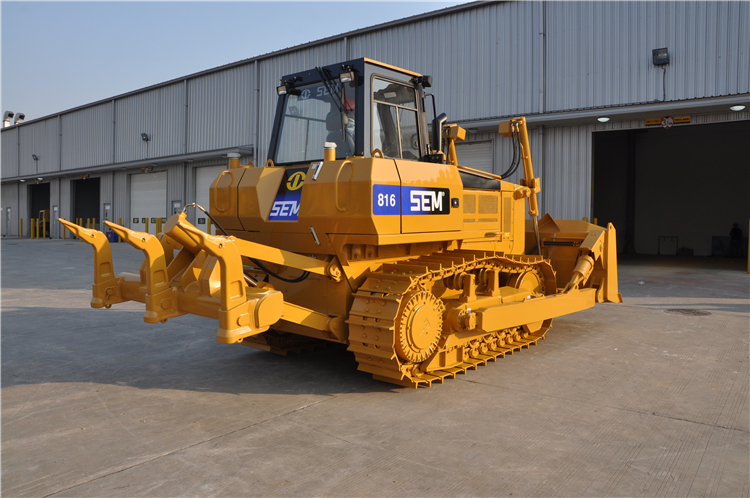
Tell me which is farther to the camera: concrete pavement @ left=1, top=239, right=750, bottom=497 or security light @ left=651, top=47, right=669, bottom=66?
security light @ left=651, top=47, right=669, bottom=66

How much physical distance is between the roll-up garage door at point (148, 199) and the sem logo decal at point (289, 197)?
2487cm

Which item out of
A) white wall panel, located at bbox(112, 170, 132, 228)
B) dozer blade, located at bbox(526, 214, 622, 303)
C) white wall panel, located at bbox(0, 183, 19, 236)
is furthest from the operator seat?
white wall panel, located at bbox(0, 183, 19, 236)

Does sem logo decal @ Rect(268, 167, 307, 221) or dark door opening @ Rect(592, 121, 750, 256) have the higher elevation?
dark door opening @ Rect(592, 121, 750, 256)

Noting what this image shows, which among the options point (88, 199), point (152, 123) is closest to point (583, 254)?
point (152, 123)

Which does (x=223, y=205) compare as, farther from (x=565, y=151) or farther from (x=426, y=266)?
(x=565, y=151)

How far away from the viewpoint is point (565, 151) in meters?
15.9

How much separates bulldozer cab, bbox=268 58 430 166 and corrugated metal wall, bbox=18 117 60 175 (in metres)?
35.7

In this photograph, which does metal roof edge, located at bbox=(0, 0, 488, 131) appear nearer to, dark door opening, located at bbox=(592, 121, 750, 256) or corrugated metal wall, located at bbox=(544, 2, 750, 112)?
corrugated metal wall, located at bbox=(544, 2, 750, 112)

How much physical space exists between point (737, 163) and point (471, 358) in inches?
960

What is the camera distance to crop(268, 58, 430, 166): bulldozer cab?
5570mm

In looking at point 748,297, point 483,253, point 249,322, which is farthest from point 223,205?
point 748,297

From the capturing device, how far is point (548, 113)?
15.5 metres

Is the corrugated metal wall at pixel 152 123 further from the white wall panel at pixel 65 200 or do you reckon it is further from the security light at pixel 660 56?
the security light at pixel 660 56

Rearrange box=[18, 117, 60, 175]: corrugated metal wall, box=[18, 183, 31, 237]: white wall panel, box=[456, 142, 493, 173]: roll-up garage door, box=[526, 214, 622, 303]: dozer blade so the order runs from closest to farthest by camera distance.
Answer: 1. box=[526, 214, 622, 303]: dozer blade
2. box=[456, 142, 493, 173]: roll-up garage door
3. box=[18, 117, 60, 175]: corrugated metal wall
4. box=[18, 183, 31, 237]: white wall panel
